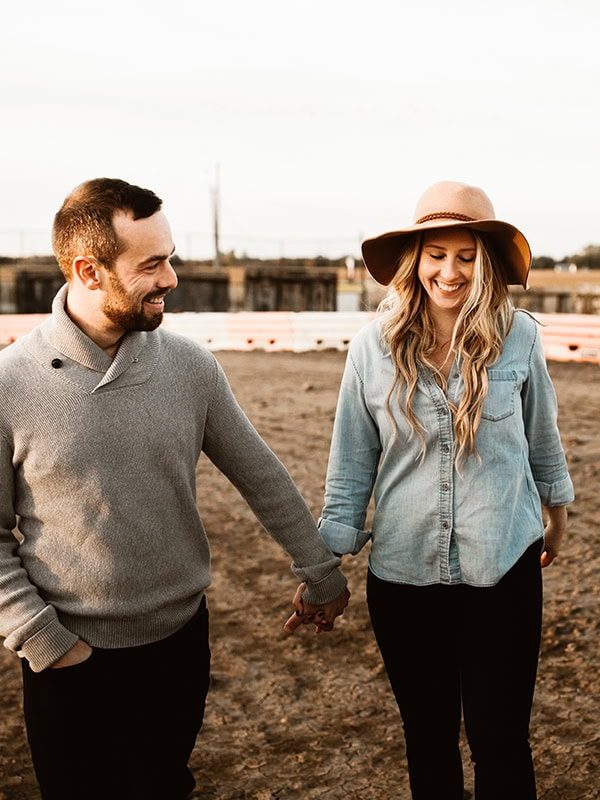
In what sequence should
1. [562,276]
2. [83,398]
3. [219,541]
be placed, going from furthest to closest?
1. [562,276]
2. [219,541]
3. [83,398]

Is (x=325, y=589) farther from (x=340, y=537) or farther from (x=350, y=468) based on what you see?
(x=350, y=468)

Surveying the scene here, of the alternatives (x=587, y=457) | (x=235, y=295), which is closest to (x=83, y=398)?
(x=587, y=457)

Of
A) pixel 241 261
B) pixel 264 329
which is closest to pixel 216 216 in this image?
pixel 241 261

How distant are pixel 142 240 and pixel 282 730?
231 cm

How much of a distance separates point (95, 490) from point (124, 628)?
1.19 feet

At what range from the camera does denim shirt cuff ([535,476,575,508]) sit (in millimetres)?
2688

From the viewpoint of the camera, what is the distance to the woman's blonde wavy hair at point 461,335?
2.45m

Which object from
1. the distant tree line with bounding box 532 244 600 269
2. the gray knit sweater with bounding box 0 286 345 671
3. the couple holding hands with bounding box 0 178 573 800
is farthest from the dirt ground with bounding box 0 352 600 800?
the distant tree line with bounding box 532 244 600 269

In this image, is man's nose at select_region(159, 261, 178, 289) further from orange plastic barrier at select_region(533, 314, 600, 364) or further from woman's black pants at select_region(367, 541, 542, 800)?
orange plastic barrier at select_region(533, 314, 600, 364)

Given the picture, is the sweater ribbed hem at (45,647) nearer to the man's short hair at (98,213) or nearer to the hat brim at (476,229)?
the man's short hair at (98,213)

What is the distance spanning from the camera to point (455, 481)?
2.48 m

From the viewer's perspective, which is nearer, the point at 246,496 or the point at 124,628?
the point at 124,628

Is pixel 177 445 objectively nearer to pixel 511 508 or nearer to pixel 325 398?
pixel 511 508

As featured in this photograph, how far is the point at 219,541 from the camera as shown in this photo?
6.01m
